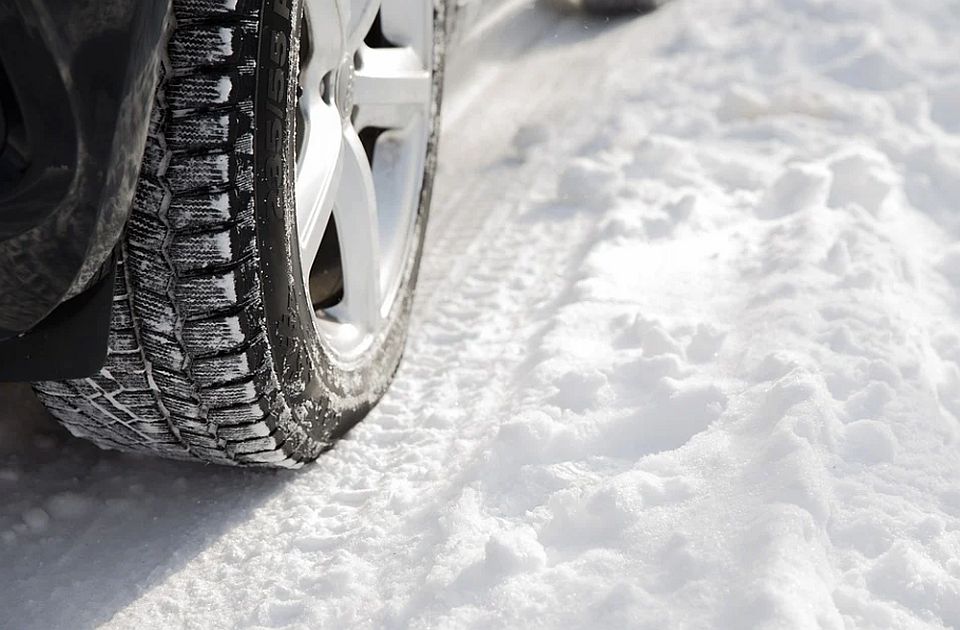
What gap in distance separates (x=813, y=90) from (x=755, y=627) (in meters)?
2.26

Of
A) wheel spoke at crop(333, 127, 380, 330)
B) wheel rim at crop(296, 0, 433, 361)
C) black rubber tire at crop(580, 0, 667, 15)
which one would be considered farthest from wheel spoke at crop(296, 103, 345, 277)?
black rubber tire at crop(580, 0, 667, 15)

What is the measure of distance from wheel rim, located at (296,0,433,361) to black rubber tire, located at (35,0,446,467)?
0.57ft

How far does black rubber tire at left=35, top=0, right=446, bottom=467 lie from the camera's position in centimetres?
108

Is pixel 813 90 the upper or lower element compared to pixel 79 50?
lower

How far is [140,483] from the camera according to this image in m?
1.58

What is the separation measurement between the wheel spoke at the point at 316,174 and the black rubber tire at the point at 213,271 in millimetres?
124

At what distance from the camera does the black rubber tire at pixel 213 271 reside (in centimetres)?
108

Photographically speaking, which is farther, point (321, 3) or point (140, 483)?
point (140, 483)

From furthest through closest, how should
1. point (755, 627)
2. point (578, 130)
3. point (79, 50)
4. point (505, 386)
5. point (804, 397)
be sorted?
point (578, 130) → point (505, 386) → point (804, 397) → point (755, 627) → point (79, 50)

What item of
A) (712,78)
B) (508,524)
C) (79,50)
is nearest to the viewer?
(79,50)

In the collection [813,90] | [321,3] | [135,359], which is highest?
[321,3]

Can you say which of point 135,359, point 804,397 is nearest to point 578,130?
point 804,397

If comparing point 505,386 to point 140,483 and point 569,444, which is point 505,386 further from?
point 140,483

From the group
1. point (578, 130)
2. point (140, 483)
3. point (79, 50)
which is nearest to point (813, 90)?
point (578, 130)
